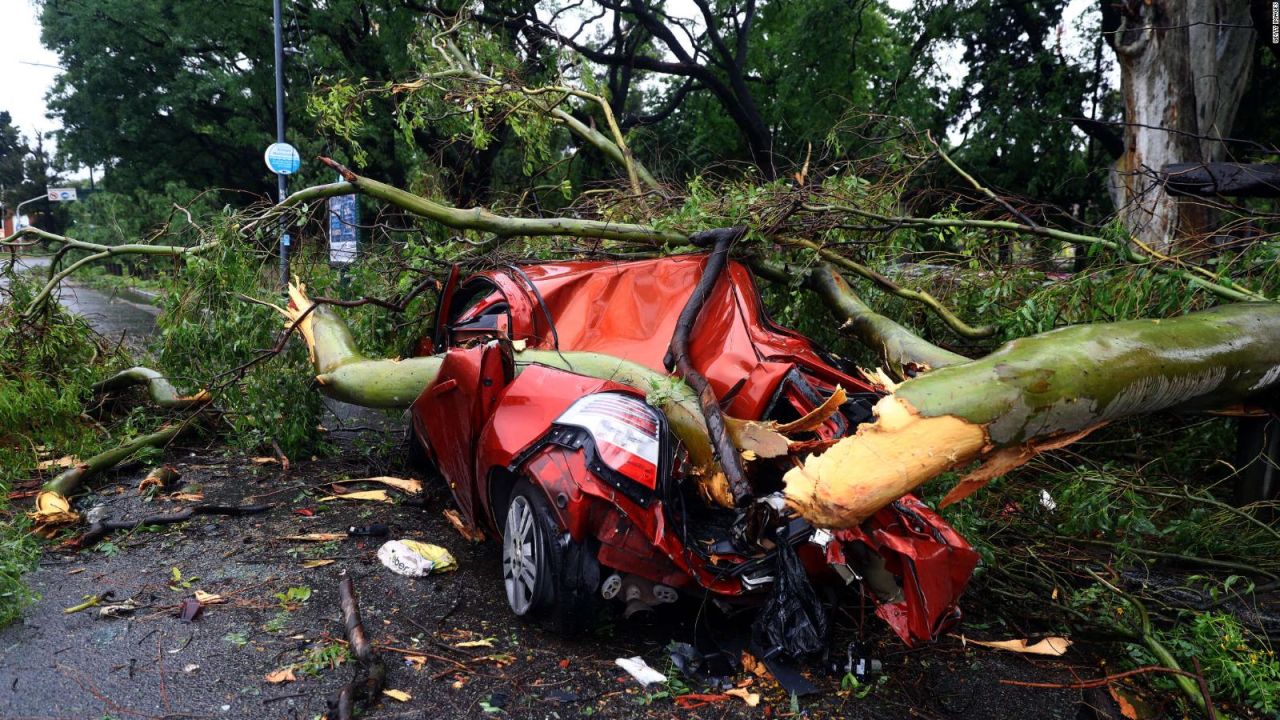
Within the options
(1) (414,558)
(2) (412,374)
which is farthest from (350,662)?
(2) (412,374)

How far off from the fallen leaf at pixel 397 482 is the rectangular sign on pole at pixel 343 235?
1.86 m

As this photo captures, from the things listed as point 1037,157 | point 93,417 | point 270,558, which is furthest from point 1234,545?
point 1037,157

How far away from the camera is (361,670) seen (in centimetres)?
282

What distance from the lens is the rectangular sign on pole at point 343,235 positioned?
594 cm

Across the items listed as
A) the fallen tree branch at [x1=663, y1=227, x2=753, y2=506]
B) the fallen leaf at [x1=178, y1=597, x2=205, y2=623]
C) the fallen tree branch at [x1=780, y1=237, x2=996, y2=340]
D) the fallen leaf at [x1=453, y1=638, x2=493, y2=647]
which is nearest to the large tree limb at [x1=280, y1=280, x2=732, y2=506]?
the fallen tree branch at [x1=663, y1=227, x2=753, y2=506]

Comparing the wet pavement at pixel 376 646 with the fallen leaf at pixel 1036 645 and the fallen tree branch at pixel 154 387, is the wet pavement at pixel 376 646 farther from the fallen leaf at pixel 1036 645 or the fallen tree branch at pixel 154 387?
the fallen tree branch at pixel 154 387

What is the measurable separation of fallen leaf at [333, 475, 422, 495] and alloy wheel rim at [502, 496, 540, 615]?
6.03ft

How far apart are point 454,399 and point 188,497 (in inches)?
88.9

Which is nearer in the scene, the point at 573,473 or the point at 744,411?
the point at 573,473

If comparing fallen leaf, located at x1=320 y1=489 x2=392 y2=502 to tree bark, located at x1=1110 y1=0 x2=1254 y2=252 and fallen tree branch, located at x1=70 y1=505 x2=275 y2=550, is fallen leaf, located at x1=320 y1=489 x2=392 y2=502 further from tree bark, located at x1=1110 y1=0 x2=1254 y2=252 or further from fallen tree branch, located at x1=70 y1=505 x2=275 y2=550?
tree bark, located at x1=1110 y1=0 x2=1254 y2=252

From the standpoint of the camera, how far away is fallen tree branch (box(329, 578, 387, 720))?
101 inches

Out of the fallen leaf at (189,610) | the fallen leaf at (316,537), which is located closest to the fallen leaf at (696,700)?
the fallen leaf at (189,610)

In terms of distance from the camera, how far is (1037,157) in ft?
47.6

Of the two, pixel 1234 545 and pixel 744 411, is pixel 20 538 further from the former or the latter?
pixel 1234 545
